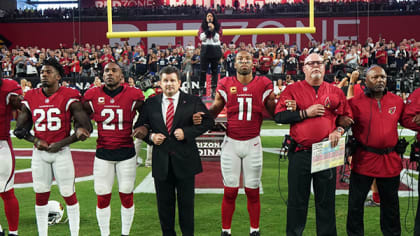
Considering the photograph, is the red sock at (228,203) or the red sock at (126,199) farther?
the red sock at (228,203)

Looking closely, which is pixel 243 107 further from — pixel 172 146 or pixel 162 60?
pixel 162 60

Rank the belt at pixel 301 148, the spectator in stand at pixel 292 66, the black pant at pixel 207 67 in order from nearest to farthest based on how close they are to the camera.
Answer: the belt at pixel 301 148, the black pant at pixel 207 67, the spectator in stand at pixel 292 66

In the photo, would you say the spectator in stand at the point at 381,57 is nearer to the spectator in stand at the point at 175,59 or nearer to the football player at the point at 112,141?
the spectator in stand at the point at 175,59

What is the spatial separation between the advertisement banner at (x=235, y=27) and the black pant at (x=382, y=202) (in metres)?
20.1

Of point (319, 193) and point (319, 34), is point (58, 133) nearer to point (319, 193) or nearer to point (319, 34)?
point (319, 193)

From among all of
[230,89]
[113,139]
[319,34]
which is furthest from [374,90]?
[319,34]

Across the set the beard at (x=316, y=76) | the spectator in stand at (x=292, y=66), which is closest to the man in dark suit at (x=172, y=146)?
the beard at (x=316, y=76)

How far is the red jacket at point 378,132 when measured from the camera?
4648mm

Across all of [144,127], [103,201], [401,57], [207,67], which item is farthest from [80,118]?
[401,57]

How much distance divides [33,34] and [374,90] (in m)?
25.3

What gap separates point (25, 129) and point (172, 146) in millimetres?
1582

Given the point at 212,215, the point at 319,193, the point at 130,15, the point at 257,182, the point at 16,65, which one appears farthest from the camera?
the point at 130,15

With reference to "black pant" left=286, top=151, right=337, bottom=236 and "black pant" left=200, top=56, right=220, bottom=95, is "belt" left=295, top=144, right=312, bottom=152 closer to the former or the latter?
"black pant" left=286, top=151, right=337, bottom=236

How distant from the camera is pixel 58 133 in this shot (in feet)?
15.8
